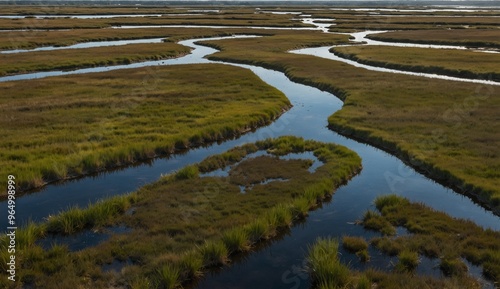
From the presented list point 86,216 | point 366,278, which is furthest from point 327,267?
point 86,216

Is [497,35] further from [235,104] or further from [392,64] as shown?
[235,104]

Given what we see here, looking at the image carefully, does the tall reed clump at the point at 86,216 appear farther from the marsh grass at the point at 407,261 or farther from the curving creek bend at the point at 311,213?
the marsh grass at the point at 407,261

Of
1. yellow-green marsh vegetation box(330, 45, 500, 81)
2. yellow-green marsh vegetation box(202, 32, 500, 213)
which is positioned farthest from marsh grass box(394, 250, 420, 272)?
yellow-green marsh vegetation box(330, 45, 500, 81)

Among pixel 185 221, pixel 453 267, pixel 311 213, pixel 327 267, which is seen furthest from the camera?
pixel 311 213

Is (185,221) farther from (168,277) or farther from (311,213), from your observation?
(311,213)

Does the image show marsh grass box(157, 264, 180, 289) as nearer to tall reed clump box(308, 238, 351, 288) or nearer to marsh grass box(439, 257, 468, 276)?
tall reed clump box(308, 238, 351, 288)
